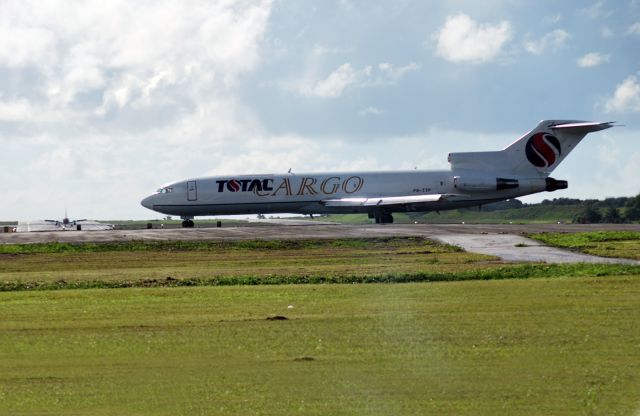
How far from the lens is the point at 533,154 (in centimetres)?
7231

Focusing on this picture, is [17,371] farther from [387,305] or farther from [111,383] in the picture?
[387,305]

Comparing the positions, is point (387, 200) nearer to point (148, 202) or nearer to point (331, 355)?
point (148, 202)

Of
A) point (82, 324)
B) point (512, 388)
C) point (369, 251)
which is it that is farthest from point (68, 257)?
point (512, 388)

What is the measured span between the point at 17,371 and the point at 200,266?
21.5 meters

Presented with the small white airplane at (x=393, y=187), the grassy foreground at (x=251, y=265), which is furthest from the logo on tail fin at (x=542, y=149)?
the grassy foreground at (x=251, y=265)

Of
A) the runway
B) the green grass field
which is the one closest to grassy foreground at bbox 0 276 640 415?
the green grass field

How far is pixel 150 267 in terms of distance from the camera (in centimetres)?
3475

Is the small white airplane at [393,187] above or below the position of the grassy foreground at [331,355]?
above

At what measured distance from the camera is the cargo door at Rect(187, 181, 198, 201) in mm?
71000

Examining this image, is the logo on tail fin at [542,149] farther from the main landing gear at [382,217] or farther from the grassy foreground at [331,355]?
the grassy foreground at [331,355]

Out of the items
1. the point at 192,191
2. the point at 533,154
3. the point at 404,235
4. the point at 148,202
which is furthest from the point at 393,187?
the point at 404,235

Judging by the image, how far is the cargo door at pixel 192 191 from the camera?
71.0 m

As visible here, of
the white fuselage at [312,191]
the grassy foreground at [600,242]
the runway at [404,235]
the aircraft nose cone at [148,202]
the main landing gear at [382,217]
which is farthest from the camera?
the aircraft nose cone at [148,202]

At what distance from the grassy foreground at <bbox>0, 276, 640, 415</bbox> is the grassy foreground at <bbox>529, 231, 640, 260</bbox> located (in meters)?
15.3
